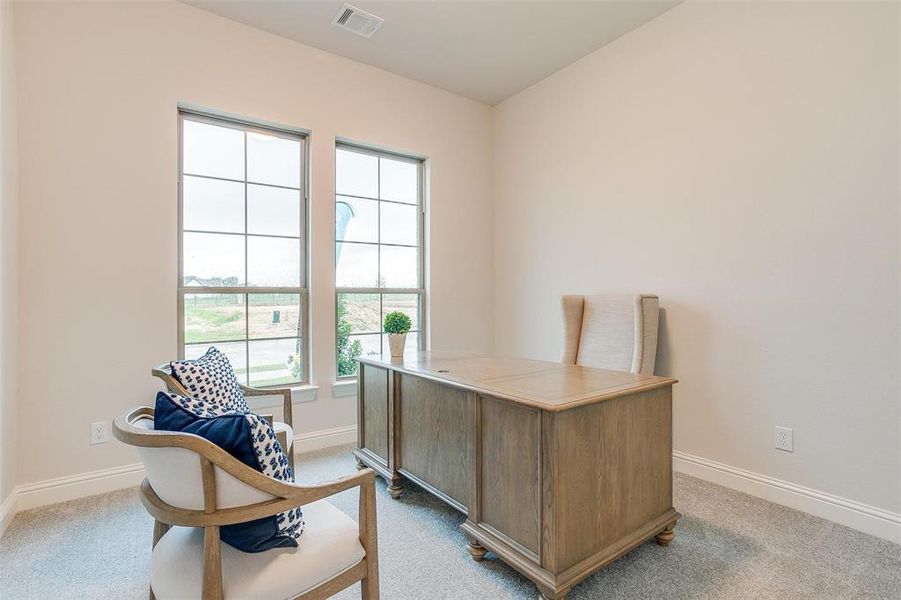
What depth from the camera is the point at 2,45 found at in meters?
2.15

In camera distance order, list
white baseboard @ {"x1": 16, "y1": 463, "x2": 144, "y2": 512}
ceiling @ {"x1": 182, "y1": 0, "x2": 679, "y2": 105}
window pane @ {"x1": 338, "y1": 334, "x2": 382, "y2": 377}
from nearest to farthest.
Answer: white baseboard @ {"x1": 16, "y1": 463, "x2": 144, "y2": 512} < ceiling @ {"x1": 182, "y1": 0, "x2": 679, "y2": 105} < window pane @ {"x1": 338, "y1": 334, "x2": 382, "y2": 377}

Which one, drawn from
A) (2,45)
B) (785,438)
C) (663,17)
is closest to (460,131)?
(663,17)

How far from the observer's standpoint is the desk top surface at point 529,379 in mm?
1624

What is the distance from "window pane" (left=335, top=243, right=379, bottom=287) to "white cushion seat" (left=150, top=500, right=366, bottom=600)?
2.45 meters

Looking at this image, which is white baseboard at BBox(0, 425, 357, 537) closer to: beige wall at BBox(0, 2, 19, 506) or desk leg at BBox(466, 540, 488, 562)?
beige wall at BBox(0, 2, 19, 506)

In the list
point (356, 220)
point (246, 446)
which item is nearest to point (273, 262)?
point (356, 220)

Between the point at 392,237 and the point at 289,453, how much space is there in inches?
89.0

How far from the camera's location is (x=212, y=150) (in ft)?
10.0

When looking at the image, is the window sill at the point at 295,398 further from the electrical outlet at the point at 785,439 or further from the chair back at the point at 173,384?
the electrical outlet at the point at 785,439

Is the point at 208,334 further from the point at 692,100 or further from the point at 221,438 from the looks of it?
the point at 692,100

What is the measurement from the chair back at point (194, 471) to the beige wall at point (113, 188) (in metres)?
1.90

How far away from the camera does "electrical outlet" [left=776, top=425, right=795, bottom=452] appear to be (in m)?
2.35

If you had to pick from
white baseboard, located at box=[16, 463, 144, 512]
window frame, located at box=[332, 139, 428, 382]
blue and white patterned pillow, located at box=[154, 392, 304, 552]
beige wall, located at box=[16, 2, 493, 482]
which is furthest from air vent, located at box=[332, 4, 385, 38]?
white baseboard, located at box=[16, 463, 144, 512]

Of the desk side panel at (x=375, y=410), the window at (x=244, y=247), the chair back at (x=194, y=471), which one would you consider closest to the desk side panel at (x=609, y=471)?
the chair back at (x=194, y=471)
